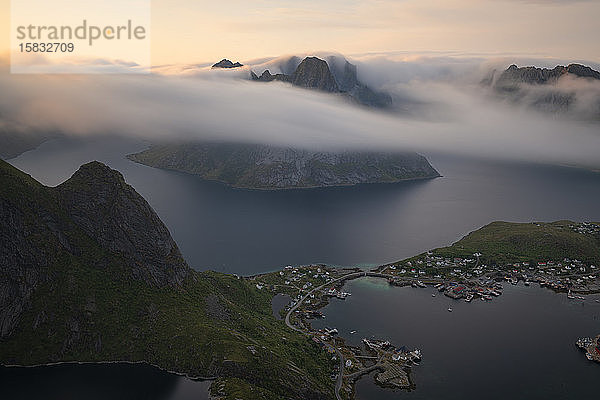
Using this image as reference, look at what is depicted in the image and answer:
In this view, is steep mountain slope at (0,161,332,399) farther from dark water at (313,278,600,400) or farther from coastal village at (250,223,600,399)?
dark water at (313,278,600,400)

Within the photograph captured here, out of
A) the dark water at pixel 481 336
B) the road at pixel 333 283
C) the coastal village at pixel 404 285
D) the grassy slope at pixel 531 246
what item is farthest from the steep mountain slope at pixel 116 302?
the grassy slope at pixel 531 246

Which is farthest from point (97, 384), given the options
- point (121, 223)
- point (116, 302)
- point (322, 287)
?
point (322, 287)

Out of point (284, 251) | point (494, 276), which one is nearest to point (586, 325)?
point (494, 276)

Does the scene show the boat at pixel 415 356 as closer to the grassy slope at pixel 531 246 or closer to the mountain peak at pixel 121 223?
the mountain peak at pixel 121 223

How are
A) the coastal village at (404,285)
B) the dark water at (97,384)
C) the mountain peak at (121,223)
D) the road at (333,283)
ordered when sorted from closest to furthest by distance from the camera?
the dark water at (97,384)
the road at (333,283)
the coastal village at (404,285)
the mountain peak at (121,223)

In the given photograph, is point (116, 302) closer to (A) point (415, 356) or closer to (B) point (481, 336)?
(A) point (415, 356)

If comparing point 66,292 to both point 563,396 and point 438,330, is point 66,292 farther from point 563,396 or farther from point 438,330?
point 563,396
